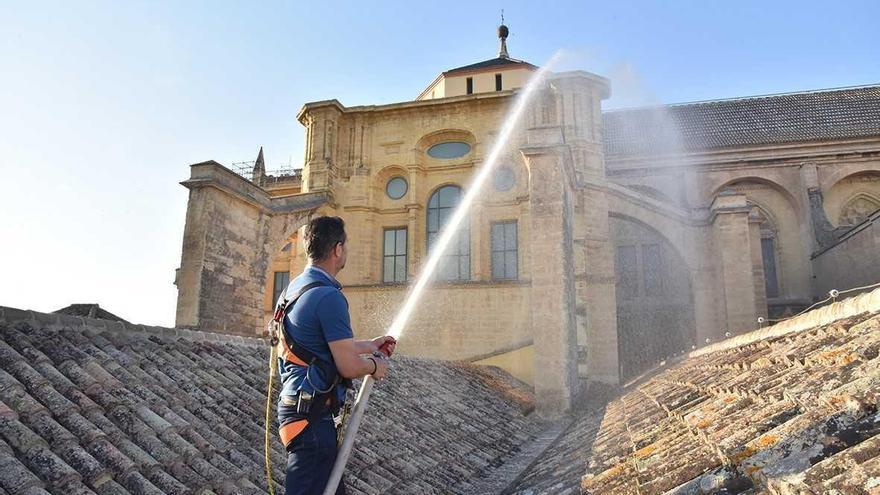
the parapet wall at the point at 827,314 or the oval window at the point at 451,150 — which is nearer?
the parapet wall at the point at 827,314

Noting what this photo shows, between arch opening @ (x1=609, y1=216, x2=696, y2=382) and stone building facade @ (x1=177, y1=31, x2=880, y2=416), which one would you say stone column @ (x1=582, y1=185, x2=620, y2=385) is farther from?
arch opening @ (x1=609, y1=216, x2=696, y2=382)

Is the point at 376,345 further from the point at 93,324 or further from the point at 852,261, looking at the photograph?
the point at 852,261

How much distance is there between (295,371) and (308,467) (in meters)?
0.43

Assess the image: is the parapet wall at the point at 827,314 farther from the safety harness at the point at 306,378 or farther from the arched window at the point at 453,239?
the arched window at the point at 453,239

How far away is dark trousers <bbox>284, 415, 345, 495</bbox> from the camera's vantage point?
8.91ft

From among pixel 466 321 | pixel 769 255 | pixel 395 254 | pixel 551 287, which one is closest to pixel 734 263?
pixel 466 321

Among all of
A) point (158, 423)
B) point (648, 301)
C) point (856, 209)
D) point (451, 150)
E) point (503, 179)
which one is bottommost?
point (158, 423)

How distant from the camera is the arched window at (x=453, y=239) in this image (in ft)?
60.8

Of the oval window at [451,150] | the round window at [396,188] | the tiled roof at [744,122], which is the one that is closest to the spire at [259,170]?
the round window at [396,188]

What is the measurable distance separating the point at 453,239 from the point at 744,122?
18.1 meters

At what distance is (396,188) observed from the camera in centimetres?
1986

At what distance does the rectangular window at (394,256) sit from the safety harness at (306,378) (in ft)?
53.9

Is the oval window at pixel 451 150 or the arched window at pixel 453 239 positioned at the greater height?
the oval window at pixel 451 150

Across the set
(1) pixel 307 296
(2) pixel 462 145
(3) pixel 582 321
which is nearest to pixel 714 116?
(2) pixel 462 145
